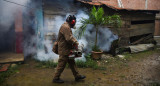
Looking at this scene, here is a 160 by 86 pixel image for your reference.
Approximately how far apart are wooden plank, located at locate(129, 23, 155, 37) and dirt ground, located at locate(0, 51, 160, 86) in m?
3.57

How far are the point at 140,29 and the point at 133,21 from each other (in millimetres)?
849

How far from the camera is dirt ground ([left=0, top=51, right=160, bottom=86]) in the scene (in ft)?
14.2

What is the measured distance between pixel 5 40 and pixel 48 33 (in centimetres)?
427

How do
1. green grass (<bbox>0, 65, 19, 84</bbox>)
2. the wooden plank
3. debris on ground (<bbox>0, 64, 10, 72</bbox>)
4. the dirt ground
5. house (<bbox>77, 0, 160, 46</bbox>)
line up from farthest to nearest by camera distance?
the wooden plank < house (<bbox>77, 0, 160, 46</bbox>) < debris on ground (<bbox>0, 64, 10, 72</bbox>) < green grass (<bbox>0, 65, 19, 84</bbox>) < the dirt ground

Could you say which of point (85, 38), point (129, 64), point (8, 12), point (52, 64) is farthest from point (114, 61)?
point (8, 12)

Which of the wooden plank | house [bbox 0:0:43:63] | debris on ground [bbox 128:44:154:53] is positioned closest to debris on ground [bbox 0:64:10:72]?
house [bbox 0:0:43:63]

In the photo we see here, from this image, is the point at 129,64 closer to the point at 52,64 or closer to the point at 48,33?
the point at 52,64

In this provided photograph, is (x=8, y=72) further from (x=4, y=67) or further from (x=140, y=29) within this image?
(x=140, y=29)

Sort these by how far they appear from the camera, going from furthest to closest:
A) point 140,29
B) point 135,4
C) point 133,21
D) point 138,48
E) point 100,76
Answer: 1. point 135,4
2. point 133,21
3. point 140,29
4. point 138,48
5. point 100,76

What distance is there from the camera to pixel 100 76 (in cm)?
499

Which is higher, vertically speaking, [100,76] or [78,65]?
[78,65]

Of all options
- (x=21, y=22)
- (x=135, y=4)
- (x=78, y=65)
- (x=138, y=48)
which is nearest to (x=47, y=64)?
(x=78, y=65)

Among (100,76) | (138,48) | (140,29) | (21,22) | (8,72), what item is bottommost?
(100,76)

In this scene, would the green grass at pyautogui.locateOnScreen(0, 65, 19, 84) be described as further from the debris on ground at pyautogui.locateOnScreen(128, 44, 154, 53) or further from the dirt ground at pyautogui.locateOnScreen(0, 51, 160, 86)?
the debris on ground at pyautogui.locateOnScreen(128, 44, 154, 53)
